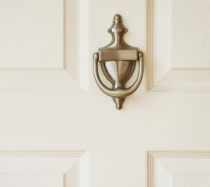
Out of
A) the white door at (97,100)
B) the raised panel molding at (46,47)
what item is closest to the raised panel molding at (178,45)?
the white door at (97,100)

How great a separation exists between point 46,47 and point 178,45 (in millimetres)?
199

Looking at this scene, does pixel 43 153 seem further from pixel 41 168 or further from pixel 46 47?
pixel 46 47

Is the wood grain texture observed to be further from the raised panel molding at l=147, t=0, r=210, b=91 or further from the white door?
the raised panel molding at l=147, t=0, r=210, b=91

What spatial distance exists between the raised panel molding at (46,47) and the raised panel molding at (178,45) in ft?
0.34

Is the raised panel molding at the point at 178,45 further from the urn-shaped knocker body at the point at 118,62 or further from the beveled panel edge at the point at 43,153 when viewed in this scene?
the beveled panel edge at the point at 43,153

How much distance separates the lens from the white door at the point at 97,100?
42 cm

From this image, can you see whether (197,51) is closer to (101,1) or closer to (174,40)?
(174,40)

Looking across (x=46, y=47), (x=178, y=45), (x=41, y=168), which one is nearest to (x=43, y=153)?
(x=41, y=168)

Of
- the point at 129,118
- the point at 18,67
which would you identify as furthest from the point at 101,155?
the point at 18,67

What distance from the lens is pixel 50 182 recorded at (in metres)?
0.43

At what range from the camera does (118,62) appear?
0.41 meters

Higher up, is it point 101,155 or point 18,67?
point 18,67

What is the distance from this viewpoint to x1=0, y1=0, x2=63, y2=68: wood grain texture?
0.42 meters

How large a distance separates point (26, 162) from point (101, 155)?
4.6 inches
